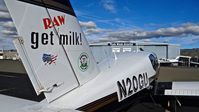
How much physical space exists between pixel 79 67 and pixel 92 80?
403 millimetres

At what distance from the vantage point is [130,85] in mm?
5117

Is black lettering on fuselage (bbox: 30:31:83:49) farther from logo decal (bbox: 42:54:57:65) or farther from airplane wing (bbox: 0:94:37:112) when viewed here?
airplane wing (bbox: 0:94:37:112)

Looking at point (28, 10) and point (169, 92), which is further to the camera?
point (169, 92)

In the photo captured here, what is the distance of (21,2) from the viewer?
3.39 m

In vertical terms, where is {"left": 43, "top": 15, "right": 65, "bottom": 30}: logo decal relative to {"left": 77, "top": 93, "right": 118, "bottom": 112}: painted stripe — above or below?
above

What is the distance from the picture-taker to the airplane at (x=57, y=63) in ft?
11.5

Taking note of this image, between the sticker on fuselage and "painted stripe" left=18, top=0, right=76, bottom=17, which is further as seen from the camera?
the sticker on fuselage

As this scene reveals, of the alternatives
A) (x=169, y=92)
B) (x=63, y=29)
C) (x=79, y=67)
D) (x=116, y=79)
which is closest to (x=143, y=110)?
(x=169, y=92)

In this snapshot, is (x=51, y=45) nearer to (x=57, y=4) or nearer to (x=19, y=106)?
(x=57, y=4)

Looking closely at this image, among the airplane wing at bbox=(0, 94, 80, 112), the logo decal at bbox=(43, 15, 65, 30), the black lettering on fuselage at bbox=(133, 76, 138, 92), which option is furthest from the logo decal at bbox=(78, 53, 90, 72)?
the black lettering on fuselage at bbox=(133, 76, 138, 92)

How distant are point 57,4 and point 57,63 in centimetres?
100

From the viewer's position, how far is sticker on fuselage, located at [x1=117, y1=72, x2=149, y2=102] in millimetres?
4757

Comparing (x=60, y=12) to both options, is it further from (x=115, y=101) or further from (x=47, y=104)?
(x=115, y=101)

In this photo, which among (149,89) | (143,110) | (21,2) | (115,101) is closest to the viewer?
(21,2)
